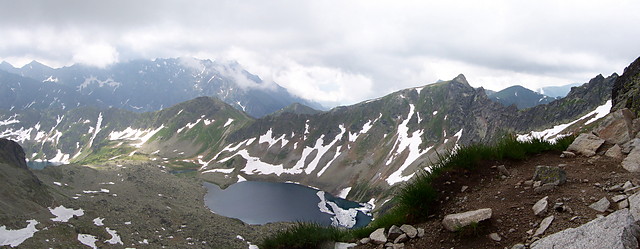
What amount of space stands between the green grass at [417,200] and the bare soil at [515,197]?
0.24 metres

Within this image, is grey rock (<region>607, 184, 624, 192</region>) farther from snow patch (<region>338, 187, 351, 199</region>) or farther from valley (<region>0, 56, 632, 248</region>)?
snow patch (<region>338, 187, 351, 199</region>)

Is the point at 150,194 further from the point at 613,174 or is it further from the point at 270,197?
the point at 613,174

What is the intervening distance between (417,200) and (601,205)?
11.7 ft

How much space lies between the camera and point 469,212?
7.15 metres

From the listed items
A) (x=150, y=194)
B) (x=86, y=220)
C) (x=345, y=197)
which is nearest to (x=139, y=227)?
(x=86, y=220)

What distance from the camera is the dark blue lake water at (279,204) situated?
118m

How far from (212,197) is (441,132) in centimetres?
11376

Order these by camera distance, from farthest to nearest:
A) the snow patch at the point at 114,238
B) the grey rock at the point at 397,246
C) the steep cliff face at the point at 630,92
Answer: the snow patch at the point at 114,238 → the steep cliff face at the point at 630,92 → the grey rock at the point at 397,246

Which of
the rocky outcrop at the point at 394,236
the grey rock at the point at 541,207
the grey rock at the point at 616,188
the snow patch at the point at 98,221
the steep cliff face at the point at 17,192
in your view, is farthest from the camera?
the snow patch at the point at 98,221

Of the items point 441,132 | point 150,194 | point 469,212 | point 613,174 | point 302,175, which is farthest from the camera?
point 302,175

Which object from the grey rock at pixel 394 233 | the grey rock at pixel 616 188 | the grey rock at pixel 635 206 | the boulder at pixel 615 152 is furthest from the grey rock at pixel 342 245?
the boulder at pixel 615 152

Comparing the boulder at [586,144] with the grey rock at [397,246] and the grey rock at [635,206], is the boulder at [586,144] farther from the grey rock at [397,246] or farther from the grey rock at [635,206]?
the grey rock at [397,246]

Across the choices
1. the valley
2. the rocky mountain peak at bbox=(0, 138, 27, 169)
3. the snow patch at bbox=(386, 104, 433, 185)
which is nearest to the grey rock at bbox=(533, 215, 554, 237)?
the valley

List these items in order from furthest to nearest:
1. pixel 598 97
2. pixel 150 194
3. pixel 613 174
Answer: pixel 150 194 → pixel 598 97 → pixel 613 174
